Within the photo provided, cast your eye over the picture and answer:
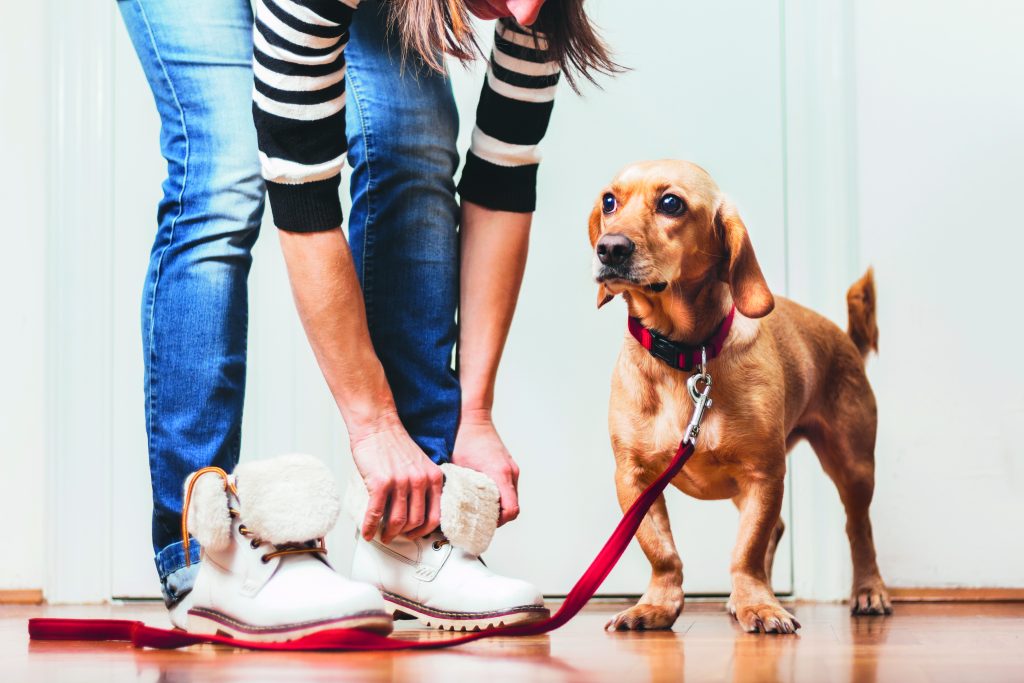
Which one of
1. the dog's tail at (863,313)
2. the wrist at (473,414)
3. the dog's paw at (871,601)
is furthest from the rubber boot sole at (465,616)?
the dog's tail at (863,313)

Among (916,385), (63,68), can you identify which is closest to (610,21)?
(916,385)

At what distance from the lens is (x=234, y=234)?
1176 millimetres

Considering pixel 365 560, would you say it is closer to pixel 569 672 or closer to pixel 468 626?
pixel 468 626

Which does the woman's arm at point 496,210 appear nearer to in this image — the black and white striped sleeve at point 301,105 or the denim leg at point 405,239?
the denim leg at point 405,239

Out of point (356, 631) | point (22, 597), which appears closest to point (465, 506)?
point (356, 631)

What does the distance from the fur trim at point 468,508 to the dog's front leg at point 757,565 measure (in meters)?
0.34

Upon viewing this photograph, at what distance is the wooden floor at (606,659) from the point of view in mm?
777

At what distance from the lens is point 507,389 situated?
204 centimetres

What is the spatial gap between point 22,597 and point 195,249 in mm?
1218

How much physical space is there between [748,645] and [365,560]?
0.43 metres

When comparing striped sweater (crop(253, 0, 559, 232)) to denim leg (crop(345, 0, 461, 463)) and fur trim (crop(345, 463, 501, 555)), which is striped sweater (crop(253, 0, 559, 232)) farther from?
fur trim (crop(345, 463, 501, 555))

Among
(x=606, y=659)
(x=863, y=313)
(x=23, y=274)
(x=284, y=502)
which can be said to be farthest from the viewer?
(x=23, y=274)

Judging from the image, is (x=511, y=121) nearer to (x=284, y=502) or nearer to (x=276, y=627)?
(x=284, y=502)

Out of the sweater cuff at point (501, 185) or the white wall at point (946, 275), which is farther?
the white wall at point (946, 275)
